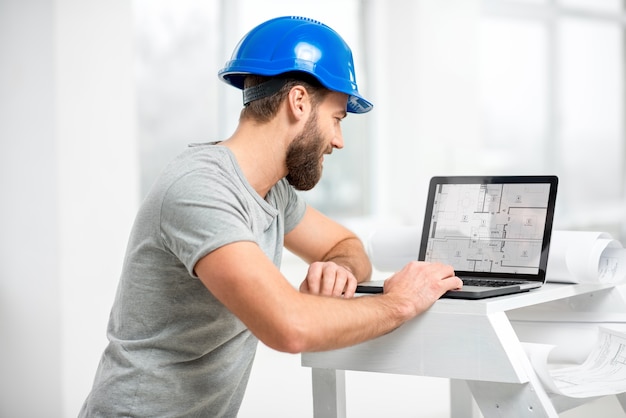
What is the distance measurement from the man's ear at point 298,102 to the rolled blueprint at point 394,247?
0.39m

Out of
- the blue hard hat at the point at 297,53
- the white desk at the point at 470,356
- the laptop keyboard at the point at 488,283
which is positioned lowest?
the white desk at the point at 470,356

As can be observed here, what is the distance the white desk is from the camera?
1.18 meters

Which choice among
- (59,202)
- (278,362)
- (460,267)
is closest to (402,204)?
(278,362)

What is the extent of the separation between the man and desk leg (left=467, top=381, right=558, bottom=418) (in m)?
0.15

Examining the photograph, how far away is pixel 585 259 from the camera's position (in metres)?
1.48

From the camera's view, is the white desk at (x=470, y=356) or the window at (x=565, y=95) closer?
the white desk at (x=470, y=356)

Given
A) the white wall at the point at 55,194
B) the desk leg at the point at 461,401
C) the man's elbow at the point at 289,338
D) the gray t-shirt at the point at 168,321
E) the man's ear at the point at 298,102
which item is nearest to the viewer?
the man's elbow at the point at 289,338

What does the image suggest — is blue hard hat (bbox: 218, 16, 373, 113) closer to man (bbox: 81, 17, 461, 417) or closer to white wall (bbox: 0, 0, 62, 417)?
man (bbox: 81, 17, 461, 417)

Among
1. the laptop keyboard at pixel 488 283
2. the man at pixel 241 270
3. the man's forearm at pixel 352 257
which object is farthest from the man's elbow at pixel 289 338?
the man's forearm at pixel 352 257

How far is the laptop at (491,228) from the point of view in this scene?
145 centimetres

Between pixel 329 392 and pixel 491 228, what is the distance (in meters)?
Result: 0.41

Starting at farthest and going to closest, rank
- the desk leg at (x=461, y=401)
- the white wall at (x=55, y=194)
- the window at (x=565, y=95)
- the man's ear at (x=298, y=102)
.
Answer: the window at (x=565, y=95), the white wall at (x=55, y=194), the desk leg at (x=461, y=401), the man's ear at (x=298, y=102)

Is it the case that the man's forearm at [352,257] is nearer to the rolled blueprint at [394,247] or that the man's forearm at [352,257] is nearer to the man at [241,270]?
the rolled blueprint at [394,247]

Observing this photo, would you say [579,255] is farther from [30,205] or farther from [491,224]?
[30,205]
